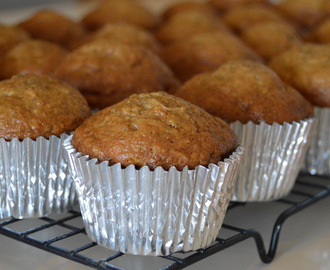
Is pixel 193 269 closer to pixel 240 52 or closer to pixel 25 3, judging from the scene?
pixel 240 52

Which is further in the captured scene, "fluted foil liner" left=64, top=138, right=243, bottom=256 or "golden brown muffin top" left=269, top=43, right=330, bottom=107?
"golden brown muffin top" left=269, top=43, right=330, bottom=107

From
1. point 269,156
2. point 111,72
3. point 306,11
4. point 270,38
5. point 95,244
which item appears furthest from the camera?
point 306,11

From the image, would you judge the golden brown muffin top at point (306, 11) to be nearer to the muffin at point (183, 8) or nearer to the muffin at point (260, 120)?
the muffin at point (183, 8)

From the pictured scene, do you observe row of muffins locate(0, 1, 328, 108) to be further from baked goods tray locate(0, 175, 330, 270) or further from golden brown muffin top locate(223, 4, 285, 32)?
baked goods tray locate(0, 175, 330, 270)

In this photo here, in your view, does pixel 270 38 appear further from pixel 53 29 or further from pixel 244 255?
pixel 244 255

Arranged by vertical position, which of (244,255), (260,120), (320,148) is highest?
(260,120)

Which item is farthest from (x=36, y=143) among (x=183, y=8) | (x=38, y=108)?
(x=183, y=8)

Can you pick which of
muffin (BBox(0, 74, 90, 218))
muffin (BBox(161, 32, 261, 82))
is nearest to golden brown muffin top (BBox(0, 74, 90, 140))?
muffin (BBox(0, 74, 90, 218))
